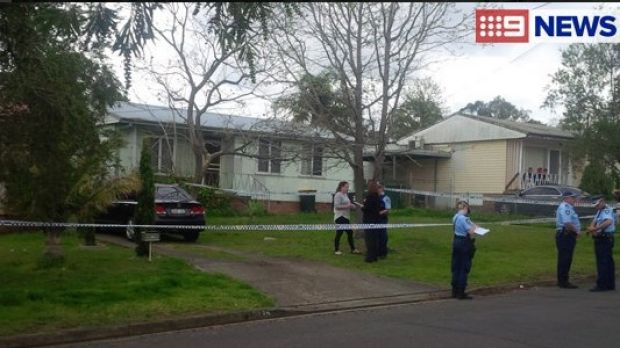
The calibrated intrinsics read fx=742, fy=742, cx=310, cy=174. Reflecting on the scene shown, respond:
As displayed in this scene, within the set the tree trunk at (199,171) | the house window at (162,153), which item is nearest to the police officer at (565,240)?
the tree trunk at (199,171)

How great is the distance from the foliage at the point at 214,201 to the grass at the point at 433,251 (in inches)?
93.2

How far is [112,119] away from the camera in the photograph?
25.3m

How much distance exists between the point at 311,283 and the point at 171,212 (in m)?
6.01

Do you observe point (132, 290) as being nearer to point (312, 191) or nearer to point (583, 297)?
point (583, 297)

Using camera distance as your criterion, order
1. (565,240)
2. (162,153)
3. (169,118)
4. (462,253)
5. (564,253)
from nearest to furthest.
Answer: (462,253), (564,253), (565,240), (169,118), (162,153)

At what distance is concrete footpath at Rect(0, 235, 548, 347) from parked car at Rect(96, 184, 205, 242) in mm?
1891

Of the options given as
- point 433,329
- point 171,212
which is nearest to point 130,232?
point 171,212

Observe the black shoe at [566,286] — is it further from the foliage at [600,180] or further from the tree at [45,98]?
the foliage at [600,180]

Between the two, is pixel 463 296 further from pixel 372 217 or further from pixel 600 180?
pixel 600 180

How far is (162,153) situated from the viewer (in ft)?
89.5

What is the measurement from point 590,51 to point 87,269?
16.3 metres

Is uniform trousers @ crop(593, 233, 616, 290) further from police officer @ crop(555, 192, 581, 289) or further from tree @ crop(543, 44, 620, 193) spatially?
tree @ crop(543, 44, 620, 193)

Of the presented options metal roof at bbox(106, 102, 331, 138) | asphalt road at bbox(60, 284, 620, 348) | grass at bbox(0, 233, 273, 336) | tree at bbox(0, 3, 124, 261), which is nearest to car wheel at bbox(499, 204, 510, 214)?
metal roof at bbox(106, 102, 331, 138)

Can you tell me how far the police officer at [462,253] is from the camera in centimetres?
1200
